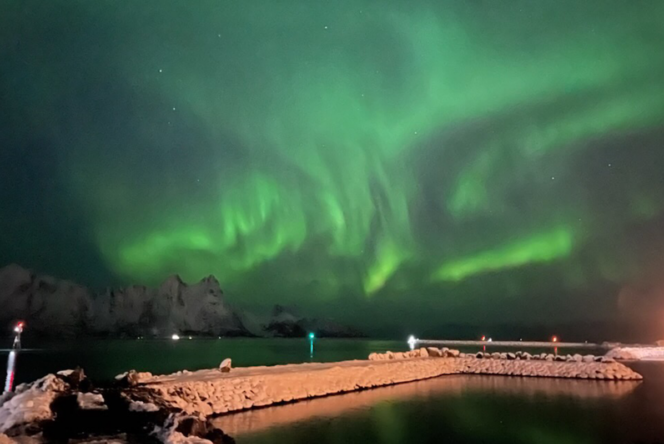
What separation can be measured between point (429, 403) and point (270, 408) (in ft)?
21.2

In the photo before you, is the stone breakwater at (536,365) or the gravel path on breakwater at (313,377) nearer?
the gravel path on breakwater at (313,377)

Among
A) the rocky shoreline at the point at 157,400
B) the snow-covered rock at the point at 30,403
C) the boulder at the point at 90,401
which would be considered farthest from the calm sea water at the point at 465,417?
the snow-covered rock at the point at 30,403

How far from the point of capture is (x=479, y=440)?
519 inches

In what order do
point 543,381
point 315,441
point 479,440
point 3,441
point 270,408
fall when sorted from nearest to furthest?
point 3,441, point 315,441, point 479,440, point 270,408, point 543,381

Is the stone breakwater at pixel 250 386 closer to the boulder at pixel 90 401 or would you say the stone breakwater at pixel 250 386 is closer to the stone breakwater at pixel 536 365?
the boulder at pixel 90 401

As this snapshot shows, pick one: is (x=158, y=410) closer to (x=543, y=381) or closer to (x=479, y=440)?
(x=479, y=440)

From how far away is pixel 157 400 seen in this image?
14.6m

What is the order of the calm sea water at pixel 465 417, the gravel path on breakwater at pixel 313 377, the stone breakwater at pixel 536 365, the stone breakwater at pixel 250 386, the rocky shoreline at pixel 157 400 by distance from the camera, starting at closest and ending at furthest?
the rocky shoreline at pixel 157 400 → the calm sea water at pixel 465 417 → the stone breakwater at pixel 250 386 → the gravel path on breakwater at pixel 313 377 → the stone breakwater at pixel 536 365

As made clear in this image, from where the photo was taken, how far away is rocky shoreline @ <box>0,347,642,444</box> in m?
11.3

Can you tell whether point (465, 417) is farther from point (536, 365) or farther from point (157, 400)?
point (536, 365)

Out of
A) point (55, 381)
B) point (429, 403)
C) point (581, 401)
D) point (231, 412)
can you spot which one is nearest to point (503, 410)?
point (429, 403)

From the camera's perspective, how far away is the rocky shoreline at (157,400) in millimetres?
11312

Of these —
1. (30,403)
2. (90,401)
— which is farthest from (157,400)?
(30,403)

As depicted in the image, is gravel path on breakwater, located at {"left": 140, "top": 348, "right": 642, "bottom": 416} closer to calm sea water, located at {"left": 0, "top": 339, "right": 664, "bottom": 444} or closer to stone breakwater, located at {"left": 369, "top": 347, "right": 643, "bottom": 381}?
stone breakwater, located at {"left": 369, "top": 347, "right": 643, "bottom": 381}
